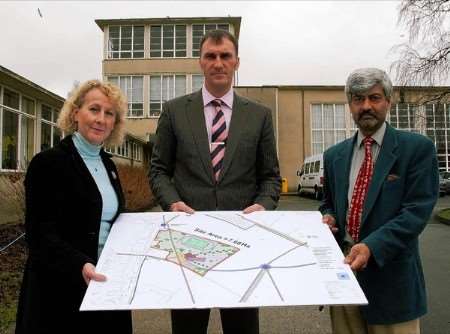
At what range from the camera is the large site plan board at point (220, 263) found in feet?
6.73

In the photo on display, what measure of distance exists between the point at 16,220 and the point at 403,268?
37.5ft

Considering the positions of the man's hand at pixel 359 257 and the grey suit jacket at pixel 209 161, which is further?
the grey suit jacket at pixel 209 161

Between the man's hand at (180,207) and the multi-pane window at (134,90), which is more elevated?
the multi-pane window at (134,90)

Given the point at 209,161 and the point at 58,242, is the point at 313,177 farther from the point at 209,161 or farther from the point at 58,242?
the point at 58,242

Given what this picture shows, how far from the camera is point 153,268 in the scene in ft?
7.45

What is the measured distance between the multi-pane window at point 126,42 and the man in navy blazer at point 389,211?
38169 mm

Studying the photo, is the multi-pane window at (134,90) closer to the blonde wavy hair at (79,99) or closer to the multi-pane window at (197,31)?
the multi-pane window at (197,31)

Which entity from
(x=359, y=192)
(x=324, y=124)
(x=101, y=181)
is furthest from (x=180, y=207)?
(x=324, y=124)

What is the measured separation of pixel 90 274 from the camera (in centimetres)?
226

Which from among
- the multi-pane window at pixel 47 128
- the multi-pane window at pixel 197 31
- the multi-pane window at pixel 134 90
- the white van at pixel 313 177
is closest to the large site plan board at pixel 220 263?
the multi-pane window at pixel 47 128

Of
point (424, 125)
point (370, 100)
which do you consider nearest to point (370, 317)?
point (370, 100)

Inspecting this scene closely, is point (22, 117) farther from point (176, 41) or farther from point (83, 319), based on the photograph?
point (176, 41)

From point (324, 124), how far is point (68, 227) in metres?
38.1

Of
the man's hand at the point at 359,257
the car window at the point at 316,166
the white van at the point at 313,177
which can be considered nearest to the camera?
the man's hand at the point at 359,257
